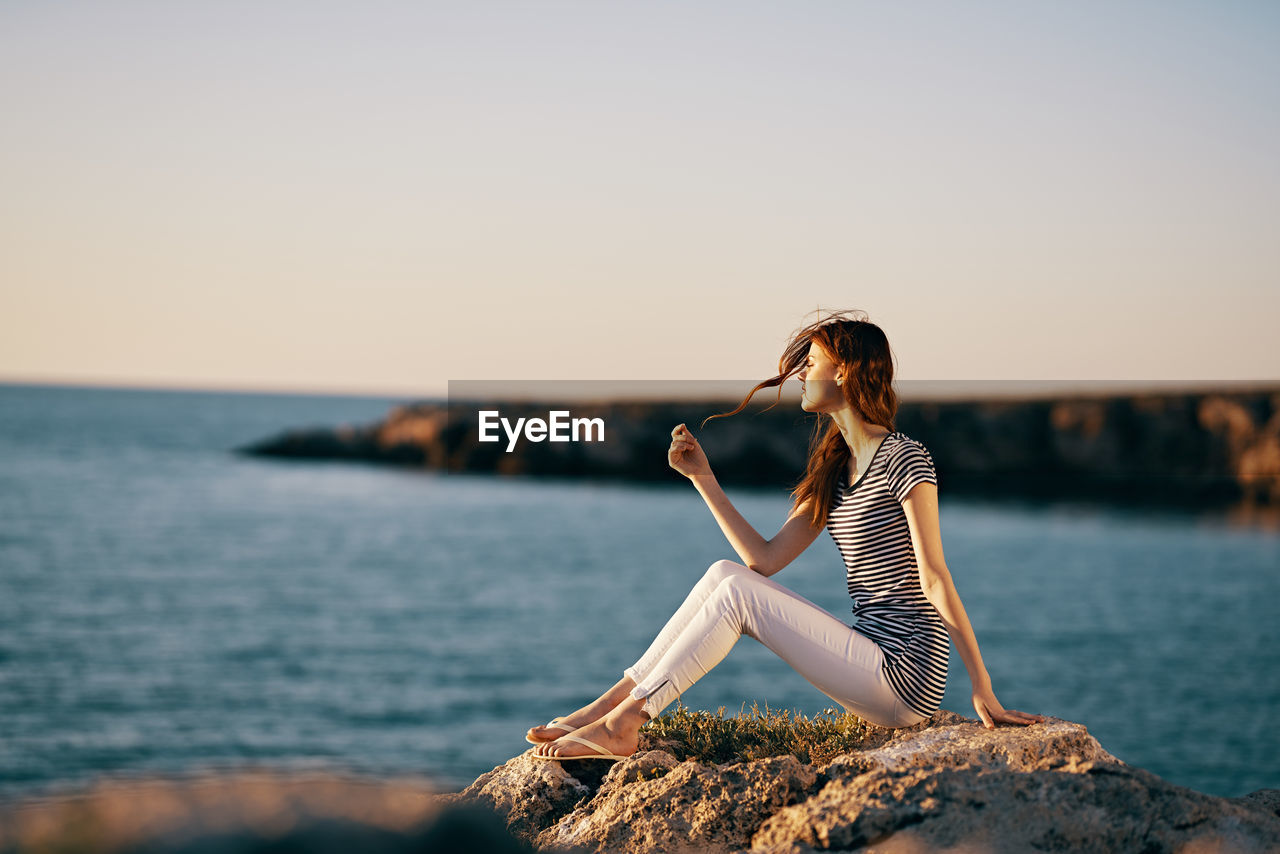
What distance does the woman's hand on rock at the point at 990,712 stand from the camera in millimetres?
4438

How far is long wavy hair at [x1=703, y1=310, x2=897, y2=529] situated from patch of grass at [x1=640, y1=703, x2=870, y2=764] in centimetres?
106

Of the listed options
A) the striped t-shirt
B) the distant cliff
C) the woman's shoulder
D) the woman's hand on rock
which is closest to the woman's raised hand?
the striped t-shirt

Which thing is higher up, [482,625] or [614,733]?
[614,733]

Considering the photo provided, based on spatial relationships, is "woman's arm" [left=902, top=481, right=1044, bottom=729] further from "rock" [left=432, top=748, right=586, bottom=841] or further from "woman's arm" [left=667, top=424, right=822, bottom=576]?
"rock" [left=432, top=748, right=586, bottom=841]

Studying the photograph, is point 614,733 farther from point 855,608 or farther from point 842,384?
point 842,384

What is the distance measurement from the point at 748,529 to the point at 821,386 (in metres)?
0.76

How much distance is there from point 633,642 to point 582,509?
2443 centimetres

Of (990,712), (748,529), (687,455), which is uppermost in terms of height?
(687,455)

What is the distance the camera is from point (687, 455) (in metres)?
4.93

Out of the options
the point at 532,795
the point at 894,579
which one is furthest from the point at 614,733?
the point at 894,579

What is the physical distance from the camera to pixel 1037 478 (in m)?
50.9

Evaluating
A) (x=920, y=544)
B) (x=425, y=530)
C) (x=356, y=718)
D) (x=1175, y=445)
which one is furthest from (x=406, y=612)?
(x=920, y=544)

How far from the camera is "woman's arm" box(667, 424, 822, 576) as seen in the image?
4.89 meters

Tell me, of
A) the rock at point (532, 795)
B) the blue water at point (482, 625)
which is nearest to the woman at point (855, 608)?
the rock at point (532, 795)
